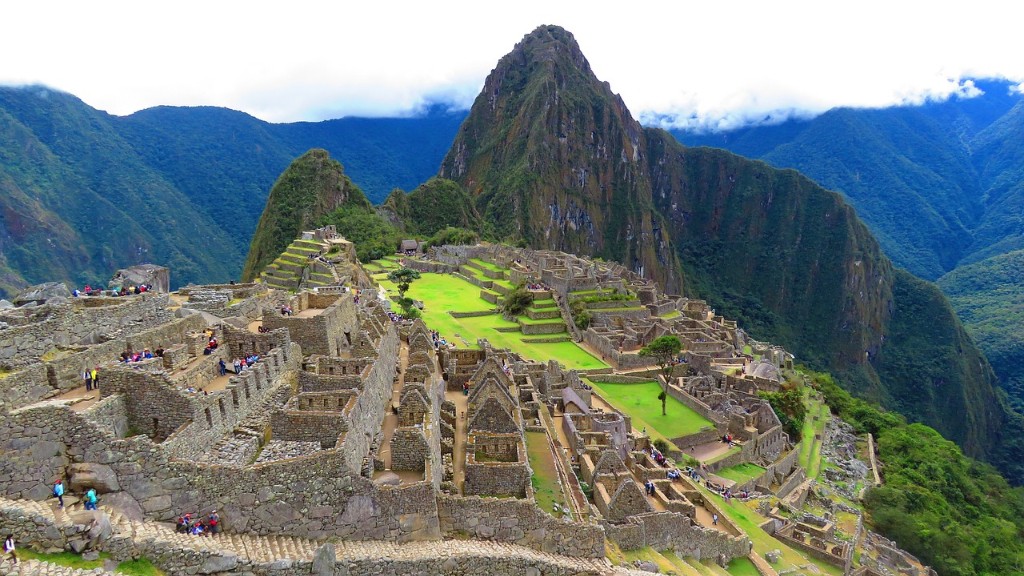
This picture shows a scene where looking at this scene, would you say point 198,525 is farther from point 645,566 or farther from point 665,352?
point 665,352

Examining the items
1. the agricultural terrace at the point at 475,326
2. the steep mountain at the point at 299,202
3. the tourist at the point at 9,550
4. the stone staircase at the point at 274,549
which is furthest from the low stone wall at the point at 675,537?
the steep mountain at the point at 299,202

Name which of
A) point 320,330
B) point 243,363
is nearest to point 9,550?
point 243,363

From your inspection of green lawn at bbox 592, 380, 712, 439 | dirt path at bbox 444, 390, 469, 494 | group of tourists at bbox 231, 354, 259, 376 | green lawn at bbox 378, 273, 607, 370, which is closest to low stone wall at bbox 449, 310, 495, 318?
green lawn at bbox 378, 273, 607, 370

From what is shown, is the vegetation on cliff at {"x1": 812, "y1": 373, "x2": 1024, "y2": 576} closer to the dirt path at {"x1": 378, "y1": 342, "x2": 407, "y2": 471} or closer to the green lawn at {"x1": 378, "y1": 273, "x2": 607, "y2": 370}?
the green lawn at {"x1": 378, "y1": 273, "x2": 607, "y2": 370}

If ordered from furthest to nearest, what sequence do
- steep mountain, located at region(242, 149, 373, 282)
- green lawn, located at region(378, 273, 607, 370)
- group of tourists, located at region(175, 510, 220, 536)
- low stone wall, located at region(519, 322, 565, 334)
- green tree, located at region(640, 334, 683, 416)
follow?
steep mountain, located at region(242, 149, 373, 282) < low stone wall, located at region(519, 322, 565, 334) < green lawn, located at region(378, 273, 607, 370) < green tree, located at region(640, 334, 683, 416) < group of tourists, located at region(175, 510, 220, 536)

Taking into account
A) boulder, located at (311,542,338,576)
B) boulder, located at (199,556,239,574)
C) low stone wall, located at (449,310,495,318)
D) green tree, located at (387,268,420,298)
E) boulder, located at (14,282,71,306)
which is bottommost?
low stone wall, located at (449,310,495,318)

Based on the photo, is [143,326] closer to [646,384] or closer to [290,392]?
[290,392]

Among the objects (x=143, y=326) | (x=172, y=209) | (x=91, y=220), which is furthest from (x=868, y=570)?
(x=172, y=209)

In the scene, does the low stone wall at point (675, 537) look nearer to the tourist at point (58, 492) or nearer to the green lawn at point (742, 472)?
the green lawn at point (742, 472)
